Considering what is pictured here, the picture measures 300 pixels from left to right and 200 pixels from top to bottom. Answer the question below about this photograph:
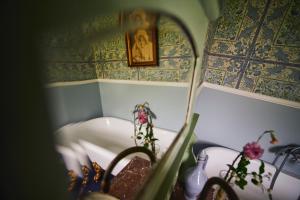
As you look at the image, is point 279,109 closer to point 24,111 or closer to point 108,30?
point 108,30

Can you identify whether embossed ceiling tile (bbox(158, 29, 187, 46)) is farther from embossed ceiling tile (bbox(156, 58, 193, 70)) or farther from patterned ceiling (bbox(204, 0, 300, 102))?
patterned ceiling (bbox(204, 0, 300, 102))

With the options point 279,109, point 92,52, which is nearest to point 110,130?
point 92,52

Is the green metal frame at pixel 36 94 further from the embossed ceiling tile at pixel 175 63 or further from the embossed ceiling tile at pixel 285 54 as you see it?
the embossed ceiling tile at pixel 285 54

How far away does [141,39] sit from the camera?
39 centimetres

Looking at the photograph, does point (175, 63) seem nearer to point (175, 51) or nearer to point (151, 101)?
point (175, 51)

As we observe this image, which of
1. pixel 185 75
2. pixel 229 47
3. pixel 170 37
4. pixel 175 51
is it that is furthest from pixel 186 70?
pixel 229 47

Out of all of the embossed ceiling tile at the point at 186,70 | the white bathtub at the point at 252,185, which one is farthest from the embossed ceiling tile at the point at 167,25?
the white bathtub at the point at 252,185

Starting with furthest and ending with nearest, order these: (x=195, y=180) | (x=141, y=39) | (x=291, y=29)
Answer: (x=291, y=29) < (x=195, y=180) < (x=141, y=39)

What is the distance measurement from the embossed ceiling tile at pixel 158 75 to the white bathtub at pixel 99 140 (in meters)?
0.16

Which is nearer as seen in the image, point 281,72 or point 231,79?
point 281,72

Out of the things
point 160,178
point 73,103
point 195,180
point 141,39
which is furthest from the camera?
point 195,180

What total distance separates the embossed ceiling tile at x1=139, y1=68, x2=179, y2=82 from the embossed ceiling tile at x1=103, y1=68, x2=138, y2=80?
0.02 meters

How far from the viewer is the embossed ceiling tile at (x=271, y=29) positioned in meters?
1.01

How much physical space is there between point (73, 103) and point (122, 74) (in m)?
0.17
